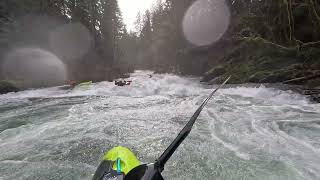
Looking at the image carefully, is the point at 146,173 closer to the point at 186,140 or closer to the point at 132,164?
the point at 132,164

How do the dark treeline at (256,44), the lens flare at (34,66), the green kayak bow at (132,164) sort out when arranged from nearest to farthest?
the green kayak bow at (132,164) → the dark treeline at (256,44) → the lens flare at (34,66)

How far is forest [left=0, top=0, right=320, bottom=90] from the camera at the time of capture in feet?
40.2

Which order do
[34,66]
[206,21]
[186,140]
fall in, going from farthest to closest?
[206,21]
[34,66]
[186,140]

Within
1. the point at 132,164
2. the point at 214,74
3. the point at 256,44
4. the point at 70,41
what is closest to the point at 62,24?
the point at 70,41

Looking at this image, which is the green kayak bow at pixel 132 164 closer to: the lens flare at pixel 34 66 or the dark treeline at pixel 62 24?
the lens flare at pixel 34 66

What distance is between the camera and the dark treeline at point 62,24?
29.8m

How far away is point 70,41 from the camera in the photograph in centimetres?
3725

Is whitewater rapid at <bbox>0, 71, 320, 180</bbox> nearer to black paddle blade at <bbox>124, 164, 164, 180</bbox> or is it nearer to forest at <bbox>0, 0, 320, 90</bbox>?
black paddle blade at <bbox>124, 164, 164, 180</bbox>

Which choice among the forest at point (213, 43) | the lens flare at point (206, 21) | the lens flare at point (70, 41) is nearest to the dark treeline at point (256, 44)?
the forest at point (213, 43)

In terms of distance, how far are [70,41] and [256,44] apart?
27.7 metres

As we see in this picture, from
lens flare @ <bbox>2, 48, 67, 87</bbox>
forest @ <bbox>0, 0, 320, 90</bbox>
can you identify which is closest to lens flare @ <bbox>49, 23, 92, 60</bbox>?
forest @ <bbox>0, 0, 320, 90</bbox>

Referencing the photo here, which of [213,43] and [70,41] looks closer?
[213,43]

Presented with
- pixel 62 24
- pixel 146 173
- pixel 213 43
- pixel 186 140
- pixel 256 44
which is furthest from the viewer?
pixel 62 24

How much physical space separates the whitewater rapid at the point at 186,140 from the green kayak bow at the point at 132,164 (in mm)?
1292
